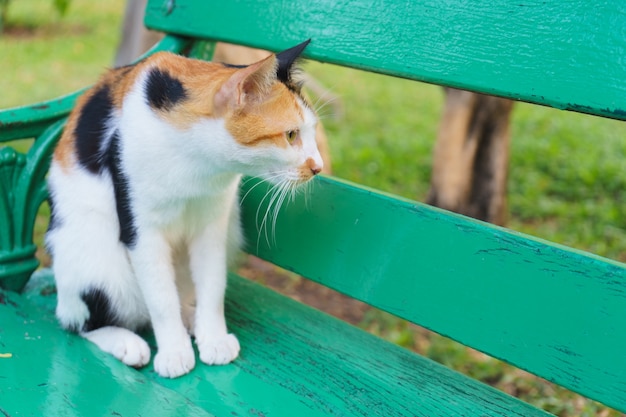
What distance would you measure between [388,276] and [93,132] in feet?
2.77

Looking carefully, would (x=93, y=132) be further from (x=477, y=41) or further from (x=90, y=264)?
(x=477, y=41)

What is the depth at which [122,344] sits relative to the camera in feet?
5.76

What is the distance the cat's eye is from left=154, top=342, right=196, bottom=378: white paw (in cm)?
58

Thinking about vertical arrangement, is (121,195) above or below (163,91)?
below

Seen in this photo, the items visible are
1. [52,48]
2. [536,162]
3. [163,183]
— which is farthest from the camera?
[52,48]

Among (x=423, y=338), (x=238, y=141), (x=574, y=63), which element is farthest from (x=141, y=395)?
(x=423, y=338)

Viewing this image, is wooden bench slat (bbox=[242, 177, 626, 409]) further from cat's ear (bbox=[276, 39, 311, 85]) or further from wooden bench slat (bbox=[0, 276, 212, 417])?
wooden bench slat (bbox=[0, 276, 212, 417])

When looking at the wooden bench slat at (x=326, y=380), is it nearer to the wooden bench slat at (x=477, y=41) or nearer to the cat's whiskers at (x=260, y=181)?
the cat's whiskers at (x=260, y=181)

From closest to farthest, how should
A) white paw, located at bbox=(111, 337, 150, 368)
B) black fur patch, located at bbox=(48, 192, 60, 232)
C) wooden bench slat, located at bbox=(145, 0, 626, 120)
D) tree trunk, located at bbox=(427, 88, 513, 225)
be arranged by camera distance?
wooden bench slat, located at bbox=(145, 0, 626, 120) < white paw, located at bbox=(111, 337, 150, 368) < black fur patch, located at bbox=(48, 192, 60, 232) < tree trunk, located at bbox=(427, 88, 513, 225)

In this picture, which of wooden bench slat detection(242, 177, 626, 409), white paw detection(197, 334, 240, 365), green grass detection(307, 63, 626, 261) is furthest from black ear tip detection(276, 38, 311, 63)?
green grass detection(307, 63, 626, 261)

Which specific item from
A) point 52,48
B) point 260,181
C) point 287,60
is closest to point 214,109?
point 287,60

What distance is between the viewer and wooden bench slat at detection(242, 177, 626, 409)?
1417mm

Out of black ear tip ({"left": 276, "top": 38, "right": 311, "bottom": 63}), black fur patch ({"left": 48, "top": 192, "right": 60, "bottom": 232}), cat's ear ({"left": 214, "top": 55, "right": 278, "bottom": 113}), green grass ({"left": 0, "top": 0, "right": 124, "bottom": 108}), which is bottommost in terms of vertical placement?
green grass ({"left": 0, "top": 0, "right": 124, "bottom": 108})

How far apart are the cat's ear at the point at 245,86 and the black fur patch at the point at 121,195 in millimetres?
325
